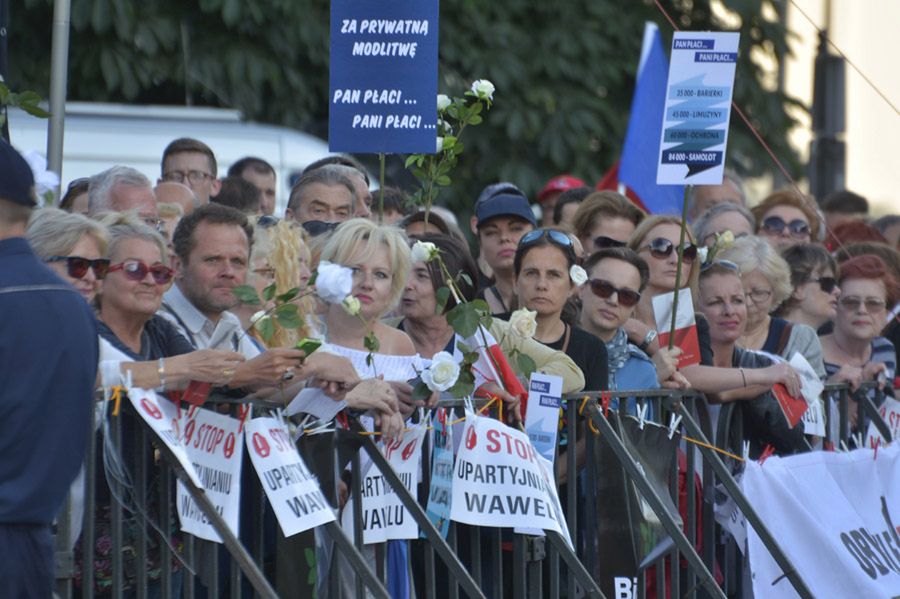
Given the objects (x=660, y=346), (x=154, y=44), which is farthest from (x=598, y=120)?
(x=660, y=346)

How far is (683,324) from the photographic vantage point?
23.5 ft

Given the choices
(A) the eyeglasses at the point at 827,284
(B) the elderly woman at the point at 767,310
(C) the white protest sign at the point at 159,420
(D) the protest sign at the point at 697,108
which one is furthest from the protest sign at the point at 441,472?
(A) the eyeglasses at the point at 827,284

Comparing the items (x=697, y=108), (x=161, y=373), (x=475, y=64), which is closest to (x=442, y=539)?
(x=161, y=373)

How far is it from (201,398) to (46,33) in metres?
8.16

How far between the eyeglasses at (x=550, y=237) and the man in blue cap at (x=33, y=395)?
9.21 feet

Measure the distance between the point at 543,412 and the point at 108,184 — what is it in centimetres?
242

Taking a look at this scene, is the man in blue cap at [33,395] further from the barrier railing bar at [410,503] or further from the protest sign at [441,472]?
the protest sign at [441,472]

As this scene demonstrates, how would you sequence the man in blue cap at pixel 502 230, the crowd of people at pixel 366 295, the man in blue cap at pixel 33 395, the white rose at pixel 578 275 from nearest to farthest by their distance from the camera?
the man in blue cap at pixel 33 395
the crowd of people at pixel 366 295
the white rose at pixel 578 275
the man in blue cap at pixel 502 230

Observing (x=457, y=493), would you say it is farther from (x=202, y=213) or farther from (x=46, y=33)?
(x=46, y=33)

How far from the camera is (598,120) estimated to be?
14469 mm

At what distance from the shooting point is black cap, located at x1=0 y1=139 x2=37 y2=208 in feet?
15.1

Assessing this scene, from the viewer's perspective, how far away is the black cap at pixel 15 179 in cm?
460

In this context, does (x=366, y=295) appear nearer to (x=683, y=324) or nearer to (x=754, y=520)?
(x=683, y=324)

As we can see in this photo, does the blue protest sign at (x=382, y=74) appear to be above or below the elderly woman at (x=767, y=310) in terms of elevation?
above
